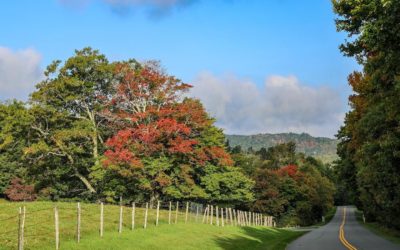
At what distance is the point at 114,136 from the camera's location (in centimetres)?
4572

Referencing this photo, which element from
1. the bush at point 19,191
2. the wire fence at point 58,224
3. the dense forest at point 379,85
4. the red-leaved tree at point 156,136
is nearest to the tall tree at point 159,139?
the red-leaved tree at point 156,136

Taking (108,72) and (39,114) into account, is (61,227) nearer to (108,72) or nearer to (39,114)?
(39,114)

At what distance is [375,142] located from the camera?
2823 centimetres

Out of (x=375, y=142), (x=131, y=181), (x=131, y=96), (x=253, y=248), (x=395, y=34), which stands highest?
(x=131, y=96)

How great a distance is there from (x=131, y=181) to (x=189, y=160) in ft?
21.7

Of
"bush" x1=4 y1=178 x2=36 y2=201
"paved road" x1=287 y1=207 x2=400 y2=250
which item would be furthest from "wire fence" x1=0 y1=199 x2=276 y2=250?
"bush" x1=4 y1=178 x2=36 y2=201

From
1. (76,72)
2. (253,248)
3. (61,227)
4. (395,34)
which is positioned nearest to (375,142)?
(253,248)

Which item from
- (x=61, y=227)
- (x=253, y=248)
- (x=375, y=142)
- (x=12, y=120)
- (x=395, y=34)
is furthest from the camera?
(x=12, y=120)

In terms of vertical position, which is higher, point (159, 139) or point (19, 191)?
point (159, 139)

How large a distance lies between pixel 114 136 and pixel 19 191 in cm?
2988

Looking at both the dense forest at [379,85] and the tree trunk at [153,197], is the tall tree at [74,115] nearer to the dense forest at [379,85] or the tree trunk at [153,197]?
the tree trunk at [153,197]

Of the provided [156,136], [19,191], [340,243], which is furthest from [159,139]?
[19,191]

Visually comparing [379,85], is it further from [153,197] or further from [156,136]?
[153,197]

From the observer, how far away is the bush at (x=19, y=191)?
214 feet
